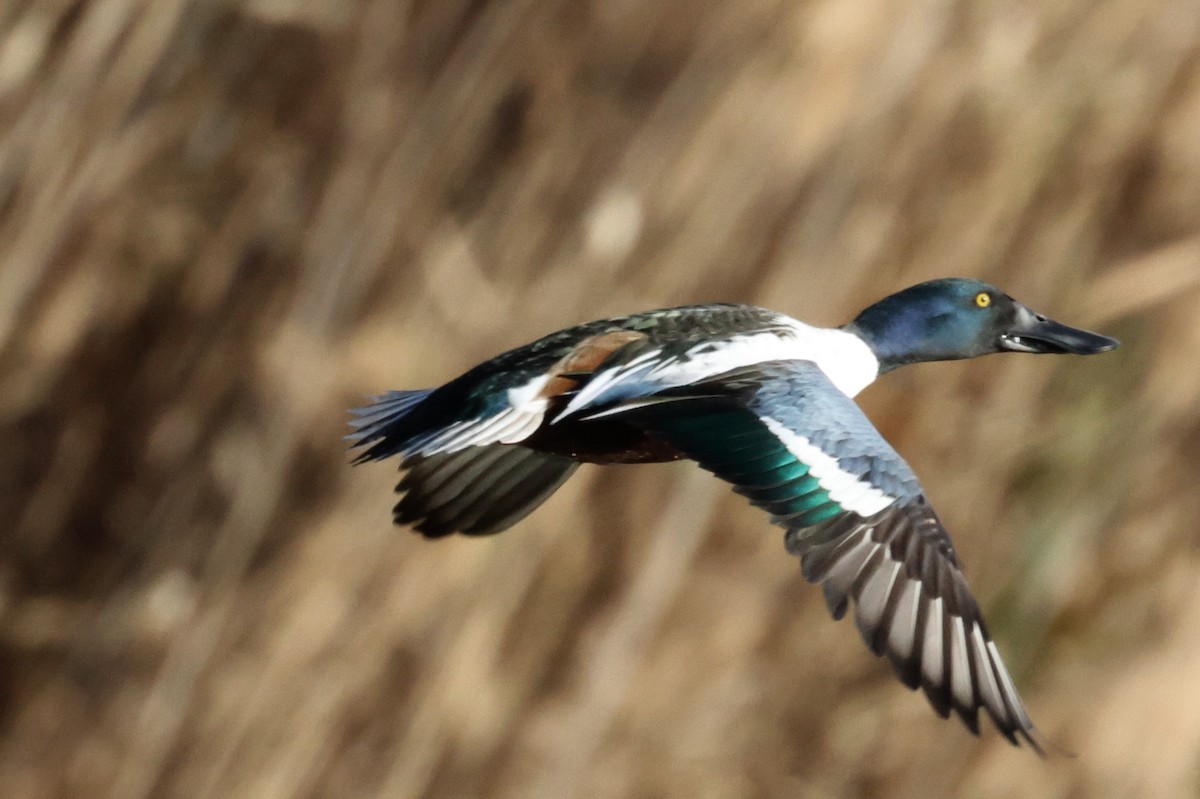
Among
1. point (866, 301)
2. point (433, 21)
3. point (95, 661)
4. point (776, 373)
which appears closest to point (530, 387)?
point (776, 373)

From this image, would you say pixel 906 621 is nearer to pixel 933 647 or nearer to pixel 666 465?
pixel 933 647

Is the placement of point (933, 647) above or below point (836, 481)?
below

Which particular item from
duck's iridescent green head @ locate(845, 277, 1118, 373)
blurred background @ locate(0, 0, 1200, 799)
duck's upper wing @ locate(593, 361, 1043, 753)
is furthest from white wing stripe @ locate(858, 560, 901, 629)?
blurred background @ locate(0, 0, 1200, 799)

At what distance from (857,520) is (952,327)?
23.0 inches

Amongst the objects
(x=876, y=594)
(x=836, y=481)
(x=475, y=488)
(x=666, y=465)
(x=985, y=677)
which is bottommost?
(x=985, y=677)

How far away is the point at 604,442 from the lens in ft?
7.21

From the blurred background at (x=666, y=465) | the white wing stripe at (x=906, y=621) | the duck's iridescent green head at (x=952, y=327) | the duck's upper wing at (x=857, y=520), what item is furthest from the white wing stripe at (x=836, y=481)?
the blurred background at (x=666, y=465)

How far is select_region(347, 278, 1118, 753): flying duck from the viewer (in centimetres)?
198

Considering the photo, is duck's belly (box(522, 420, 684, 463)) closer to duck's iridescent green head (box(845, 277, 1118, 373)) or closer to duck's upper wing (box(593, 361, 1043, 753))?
duck's upper wing (box(593, 361, 1043, 753))

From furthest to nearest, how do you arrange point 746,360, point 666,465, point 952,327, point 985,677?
point 666,465 → point 952,327 → point 746,360 → point 985,677

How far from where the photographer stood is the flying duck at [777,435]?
6.48ft

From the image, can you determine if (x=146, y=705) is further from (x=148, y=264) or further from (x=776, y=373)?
(x=776, y=373)

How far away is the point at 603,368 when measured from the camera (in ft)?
7.16

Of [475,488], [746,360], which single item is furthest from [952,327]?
[475,488]
